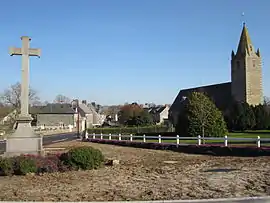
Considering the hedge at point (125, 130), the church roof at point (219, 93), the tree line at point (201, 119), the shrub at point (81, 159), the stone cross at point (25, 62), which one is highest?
the church roof at point (219, 93)

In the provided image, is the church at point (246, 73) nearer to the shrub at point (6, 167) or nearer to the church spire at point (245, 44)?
the church spire at point (245, 44)

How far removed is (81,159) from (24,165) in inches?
79.4

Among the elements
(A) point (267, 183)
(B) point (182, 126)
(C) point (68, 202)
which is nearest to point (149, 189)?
(C) point (68, 202)

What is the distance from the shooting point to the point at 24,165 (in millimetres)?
11977

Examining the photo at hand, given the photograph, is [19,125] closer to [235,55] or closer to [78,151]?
[78,151]

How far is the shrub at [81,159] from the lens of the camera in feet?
42.4

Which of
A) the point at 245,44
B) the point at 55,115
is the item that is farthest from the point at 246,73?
the point at 55,115

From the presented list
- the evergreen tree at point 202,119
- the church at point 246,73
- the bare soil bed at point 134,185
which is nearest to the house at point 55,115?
the church at point 246,73

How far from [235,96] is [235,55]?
29.0 feet

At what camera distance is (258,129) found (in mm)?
57906

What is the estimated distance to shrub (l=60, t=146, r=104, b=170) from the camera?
12.9 m

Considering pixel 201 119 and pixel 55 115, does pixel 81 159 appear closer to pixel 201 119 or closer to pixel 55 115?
pixel 201 119

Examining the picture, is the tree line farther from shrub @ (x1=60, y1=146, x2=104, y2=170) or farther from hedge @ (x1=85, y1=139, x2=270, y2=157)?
shrub @ (x1=60, y1=146, x2=104, y2=170)

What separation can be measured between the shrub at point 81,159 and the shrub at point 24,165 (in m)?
1.20
